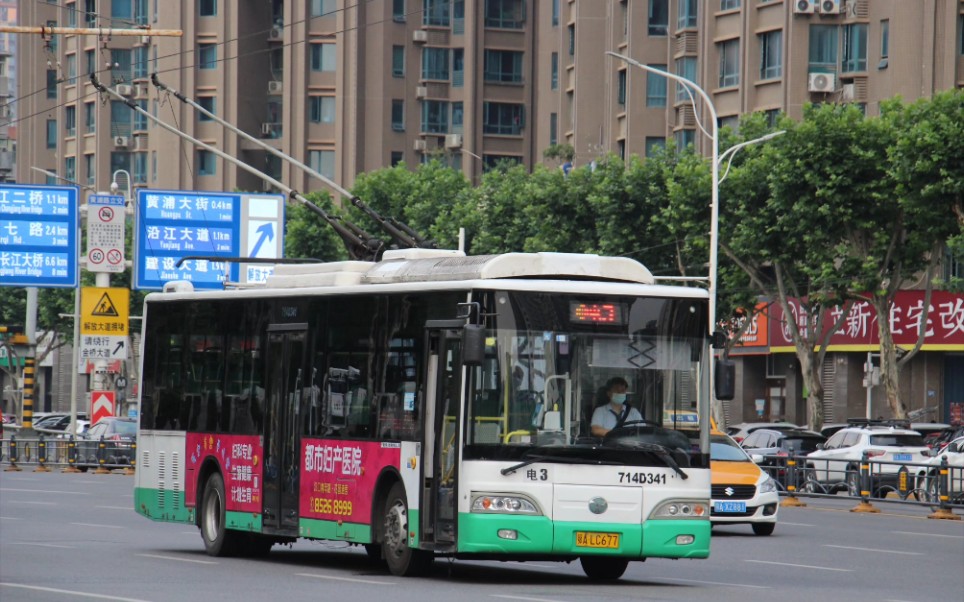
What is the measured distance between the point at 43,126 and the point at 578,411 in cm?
8989

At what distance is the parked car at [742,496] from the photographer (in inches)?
945

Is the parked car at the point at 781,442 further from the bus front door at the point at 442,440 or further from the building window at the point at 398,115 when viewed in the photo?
the building window at the point at 398,115

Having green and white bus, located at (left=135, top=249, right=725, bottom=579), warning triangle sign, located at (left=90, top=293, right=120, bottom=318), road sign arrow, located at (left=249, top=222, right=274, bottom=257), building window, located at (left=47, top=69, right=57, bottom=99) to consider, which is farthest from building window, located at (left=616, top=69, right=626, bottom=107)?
green and white bus, located at (left=135, top=249, right=725, bottom=579)

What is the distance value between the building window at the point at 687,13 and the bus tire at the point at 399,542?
5010 cm

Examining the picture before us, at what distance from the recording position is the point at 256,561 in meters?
18.2

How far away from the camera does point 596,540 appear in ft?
49.4

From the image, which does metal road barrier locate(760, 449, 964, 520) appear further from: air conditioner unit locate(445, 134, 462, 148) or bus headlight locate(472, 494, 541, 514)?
air conditioner unit locate(445, 134, 462, 148)

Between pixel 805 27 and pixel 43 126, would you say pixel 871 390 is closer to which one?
pixel 805 27

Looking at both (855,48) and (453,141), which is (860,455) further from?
(453,141)

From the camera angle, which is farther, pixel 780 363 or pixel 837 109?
pixel 780 363

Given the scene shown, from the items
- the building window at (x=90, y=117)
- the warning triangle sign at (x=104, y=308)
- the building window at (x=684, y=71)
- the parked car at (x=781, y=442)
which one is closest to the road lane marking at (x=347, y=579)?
the parked car at (x=781, y=442)

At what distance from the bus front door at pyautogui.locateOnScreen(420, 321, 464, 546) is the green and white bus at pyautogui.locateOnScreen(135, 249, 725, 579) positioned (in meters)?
0.02

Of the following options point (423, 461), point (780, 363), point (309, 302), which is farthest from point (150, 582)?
point (780, 363)

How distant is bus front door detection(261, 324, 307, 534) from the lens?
57.5 feet
